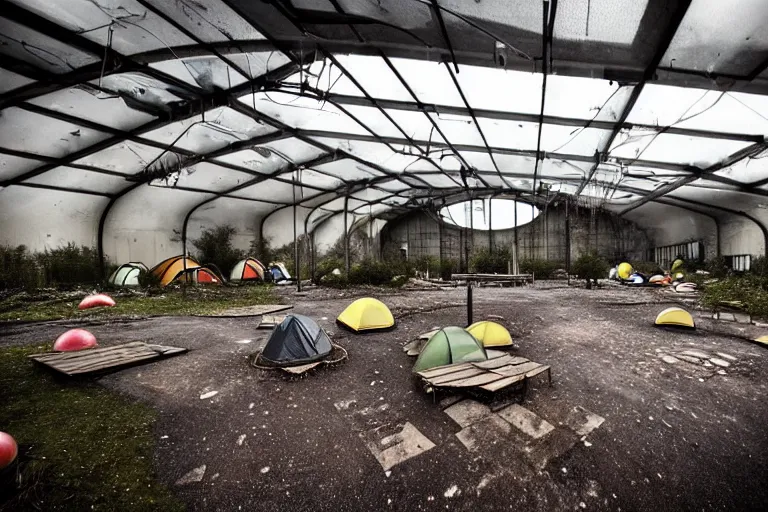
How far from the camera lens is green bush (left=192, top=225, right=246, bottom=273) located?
15.3 metres

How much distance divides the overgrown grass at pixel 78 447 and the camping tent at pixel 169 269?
10256mm

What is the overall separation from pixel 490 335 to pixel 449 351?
48.5 inches

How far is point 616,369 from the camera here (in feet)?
13.5

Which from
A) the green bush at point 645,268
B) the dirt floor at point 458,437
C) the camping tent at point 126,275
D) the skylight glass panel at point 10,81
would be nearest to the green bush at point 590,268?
the green bush at point 645,268

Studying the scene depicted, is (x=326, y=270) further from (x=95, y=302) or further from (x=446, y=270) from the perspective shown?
(x=95, y=302)

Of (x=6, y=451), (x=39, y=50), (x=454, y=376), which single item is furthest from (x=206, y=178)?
(x=454, y=376)

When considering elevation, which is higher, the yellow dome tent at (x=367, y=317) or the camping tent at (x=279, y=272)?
the camping tent at (x=279, y=272)

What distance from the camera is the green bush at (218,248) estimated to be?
15.3 meters

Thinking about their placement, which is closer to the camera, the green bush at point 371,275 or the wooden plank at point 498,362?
the wooden plank at point 498,362

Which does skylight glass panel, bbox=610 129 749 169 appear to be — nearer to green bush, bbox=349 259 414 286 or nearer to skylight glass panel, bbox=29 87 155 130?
green bush, bbox=349 259 414 286

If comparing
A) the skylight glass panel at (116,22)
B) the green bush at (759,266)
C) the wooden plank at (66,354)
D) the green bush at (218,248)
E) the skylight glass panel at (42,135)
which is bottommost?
the wooden plank at (66,354)

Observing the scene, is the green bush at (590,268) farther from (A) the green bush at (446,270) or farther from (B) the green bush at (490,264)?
(A) the green bush at (446,270)

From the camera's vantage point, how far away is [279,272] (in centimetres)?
1540

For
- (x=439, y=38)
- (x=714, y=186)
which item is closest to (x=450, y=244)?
(x=714, y=186)
